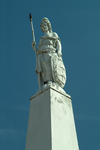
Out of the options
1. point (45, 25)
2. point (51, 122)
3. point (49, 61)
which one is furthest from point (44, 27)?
point (51, 122)

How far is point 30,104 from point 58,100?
1.19 meters

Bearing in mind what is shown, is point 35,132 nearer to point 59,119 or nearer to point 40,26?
point 59,119

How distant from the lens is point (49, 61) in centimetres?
1097

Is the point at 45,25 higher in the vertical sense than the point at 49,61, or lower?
higher

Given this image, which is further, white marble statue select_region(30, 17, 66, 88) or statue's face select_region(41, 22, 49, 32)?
statue's face select_region(41, 22, 49, 32)

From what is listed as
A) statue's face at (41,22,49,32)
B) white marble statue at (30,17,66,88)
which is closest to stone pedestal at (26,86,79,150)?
white marble statue at (30,17,66,88)

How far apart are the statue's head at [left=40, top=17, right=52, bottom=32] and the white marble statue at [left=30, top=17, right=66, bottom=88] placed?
0.16 meters

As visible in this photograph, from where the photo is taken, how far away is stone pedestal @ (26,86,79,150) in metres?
8.77

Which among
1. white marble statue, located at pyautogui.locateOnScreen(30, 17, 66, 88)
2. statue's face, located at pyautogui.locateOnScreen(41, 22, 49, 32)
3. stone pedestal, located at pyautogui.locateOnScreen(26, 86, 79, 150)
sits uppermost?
statue's face, located at pyautogui.locateOnScreen(41, 22, 49, 32)

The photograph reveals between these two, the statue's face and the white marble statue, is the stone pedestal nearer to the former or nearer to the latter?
the white marble statue

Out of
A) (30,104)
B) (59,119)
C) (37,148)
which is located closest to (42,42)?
(30,104)

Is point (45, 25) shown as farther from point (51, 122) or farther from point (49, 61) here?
point (51, 122)

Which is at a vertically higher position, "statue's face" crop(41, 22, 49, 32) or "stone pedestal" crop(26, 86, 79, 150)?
"statue's face" crop(41, 22, 49, 32)

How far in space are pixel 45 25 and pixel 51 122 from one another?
4.97m
